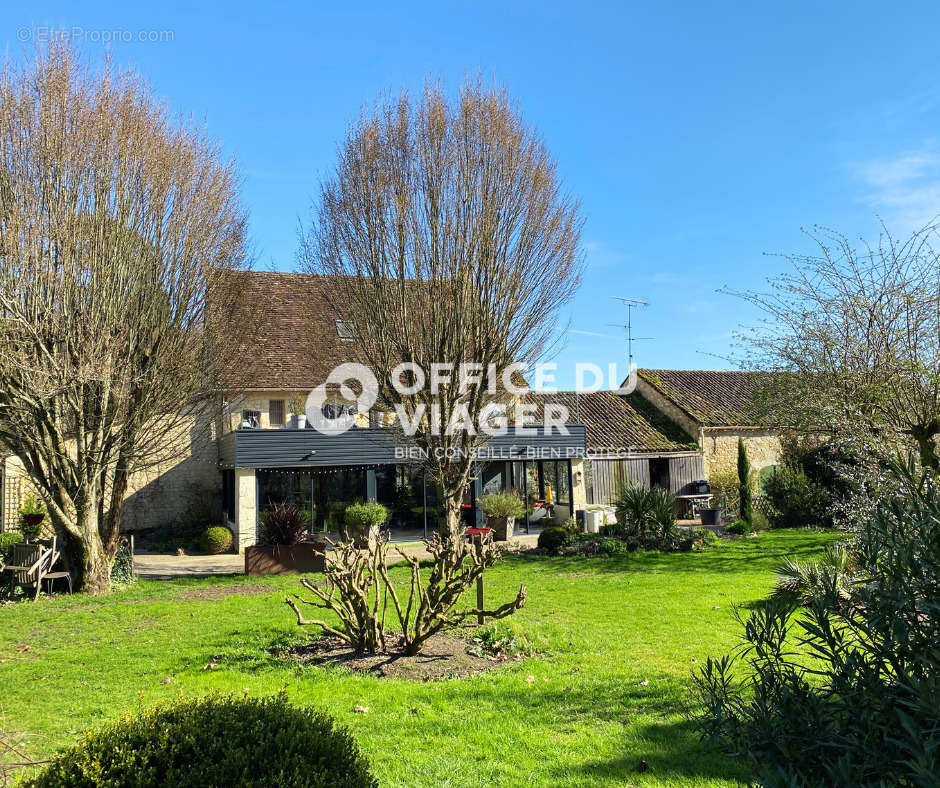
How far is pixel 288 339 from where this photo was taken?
22.8 meters

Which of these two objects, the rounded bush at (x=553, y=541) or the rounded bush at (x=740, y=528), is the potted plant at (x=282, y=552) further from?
the rounded bush at (x=740, y=528)

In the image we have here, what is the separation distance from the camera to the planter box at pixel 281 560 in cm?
1476

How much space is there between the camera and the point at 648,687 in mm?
6309

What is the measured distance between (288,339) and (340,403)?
4.30 meters

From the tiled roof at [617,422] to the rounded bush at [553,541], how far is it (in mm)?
8049

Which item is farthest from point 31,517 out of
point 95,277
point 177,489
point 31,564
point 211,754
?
point 211,754

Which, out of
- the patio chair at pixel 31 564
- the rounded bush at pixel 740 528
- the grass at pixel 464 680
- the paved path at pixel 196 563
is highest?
the patio chair at pixel 31 564

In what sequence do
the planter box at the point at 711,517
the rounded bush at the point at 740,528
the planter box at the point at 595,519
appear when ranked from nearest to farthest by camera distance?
the rounded bush at the point at 740,528 → the planter box at the point at 595,519 → the planter box at the point at 711,517

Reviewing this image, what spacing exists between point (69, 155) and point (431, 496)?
Result: 13940mm

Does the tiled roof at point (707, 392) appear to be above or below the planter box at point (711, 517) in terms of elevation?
above

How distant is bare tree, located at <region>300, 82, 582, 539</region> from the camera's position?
14656mm

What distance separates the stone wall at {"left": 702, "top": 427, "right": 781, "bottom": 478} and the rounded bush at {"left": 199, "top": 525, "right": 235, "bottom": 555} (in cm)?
1799

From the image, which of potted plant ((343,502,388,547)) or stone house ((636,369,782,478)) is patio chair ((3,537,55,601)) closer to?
potted plant ((343,502,388,547))

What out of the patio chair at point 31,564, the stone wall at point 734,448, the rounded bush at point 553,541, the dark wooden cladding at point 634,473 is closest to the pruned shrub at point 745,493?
the dark wooden cladding at point 634,473
